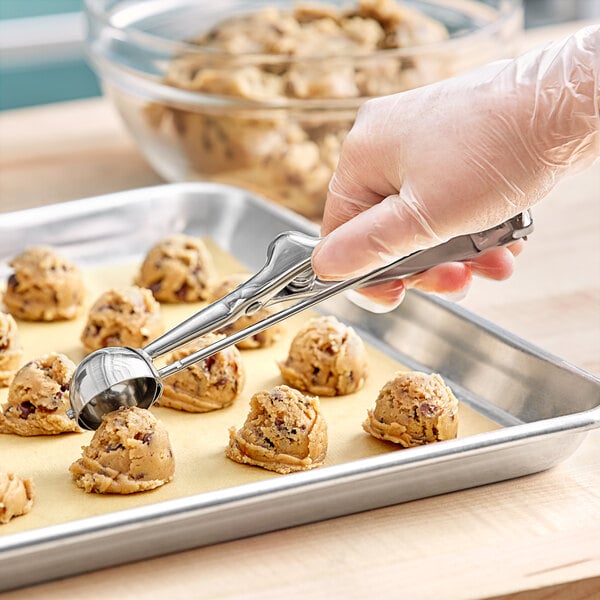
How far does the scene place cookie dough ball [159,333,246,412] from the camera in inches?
68.9

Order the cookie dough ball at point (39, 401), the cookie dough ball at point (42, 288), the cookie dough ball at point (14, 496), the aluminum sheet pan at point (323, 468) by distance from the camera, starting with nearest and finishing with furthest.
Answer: the aluminum sheet pan at point (323, 468)
the cookie dough ball at point (14, 496)
the cookie dough ball at point (39, 401)
the cookie dough ball at point (42, 288)

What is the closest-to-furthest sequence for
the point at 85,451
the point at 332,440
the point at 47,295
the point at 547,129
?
the point at 547,129
the point at 85,451
the point at 332,440
the point at 47,295

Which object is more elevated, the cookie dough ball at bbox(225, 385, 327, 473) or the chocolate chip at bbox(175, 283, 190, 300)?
the chocolate chip at bbox(175, 283, 190, 300)

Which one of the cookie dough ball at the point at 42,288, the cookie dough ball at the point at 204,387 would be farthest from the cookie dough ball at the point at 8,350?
the cookie dough ball at the point at 204,387

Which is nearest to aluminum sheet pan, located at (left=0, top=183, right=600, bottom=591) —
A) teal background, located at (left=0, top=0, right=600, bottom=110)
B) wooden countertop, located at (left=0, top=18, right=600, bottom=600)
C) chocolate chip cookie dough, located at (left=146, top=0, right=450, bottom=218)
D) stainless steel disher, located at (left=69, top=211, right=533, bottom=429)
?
wooden countertop, located at (left=0, top=18, right=600, bottom=600)

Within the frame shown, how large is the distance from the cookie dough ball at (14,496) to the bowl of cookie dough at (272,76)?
3.86 feet

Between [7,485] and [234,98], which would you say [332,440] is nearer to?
[7,485]

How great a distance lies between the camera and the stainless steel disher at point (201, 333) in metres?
1.49

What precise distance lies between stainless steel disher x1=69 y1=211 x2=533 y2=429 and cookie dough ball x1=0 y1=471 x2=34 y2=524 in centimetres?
12

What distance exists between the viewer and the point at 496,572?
131cm

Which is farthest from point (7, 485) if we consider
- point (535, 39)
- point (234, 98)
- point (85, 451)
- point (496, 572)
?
point (535, 39)

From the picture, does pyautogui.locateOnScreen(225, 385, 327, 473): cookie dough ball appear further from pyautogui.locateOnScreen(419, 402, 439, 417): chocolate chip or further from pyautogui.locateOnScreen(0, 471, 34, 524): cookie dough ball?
pyautogui.locateOnScreen(0, 471, 34, 524): cookie dough ball

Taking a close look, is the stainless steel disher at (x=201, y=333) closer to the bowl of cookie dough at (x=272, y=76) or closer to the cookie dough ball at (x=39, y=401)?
the cookie dough ball at (x=39, y=401)

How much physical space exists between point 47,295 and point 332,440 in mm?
676
